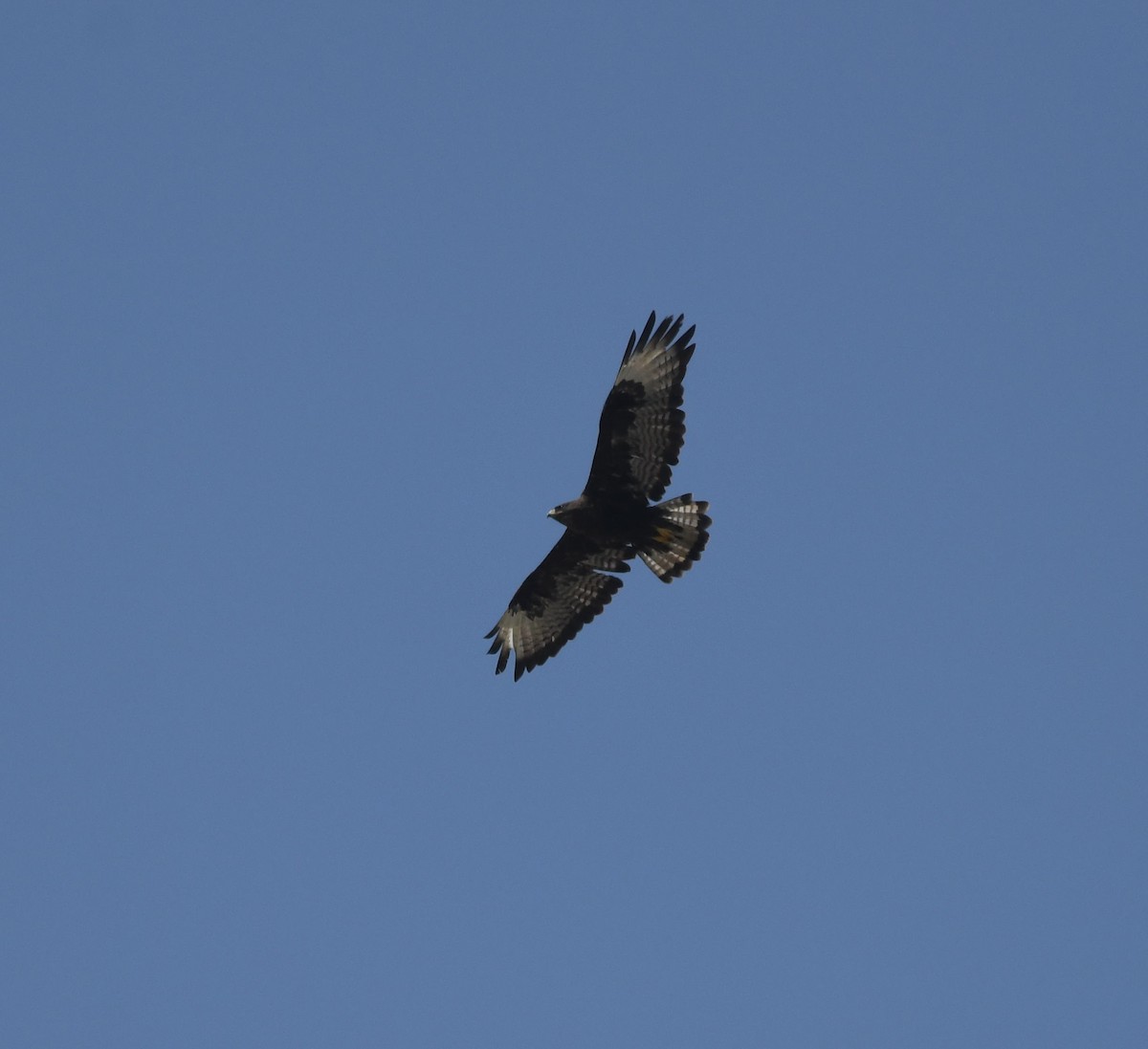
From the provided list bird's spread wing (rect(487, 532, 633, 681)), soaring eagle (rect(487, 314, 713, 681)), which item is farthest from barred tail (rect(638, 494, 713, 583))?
bird's spread wing (rect(487, 532, 633, 681))

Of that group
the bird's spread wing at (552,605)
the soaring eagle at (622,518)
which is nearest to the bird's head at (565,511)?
the soaring eagle at (622,518)

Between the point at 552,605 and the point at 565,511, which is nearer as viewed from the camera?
the point at 565,511

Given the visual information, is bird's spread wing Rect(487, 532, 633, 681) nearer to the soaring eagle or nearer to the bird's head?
the soaring eagle

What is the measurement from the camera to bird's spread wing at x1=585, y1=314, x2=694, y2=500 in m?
15.9

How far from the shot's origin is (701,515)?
16531mm

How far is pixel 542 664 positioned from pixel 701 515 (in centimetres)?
248

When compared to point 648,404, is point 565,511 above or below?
below

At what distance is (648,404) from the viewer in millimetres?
15898

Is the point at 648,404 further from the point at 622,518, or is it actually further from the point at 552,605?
the point at 552,605

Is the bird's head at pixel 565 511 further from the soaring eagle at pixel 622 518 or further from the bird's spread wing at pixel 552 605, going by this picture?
the bird's spread wing at pixel 552 605

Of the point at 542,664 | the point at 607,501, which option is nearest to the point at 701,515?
the point at 607,501

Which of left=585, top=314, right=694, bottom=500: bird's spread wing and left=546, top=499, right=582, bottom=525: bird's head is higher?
left=585, top=314, right=694, bottom=500: bird's spread wing

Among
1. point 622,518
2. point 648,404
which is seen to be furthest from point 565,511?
point 648,404

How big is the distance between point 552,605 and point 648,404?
9.43 feet
